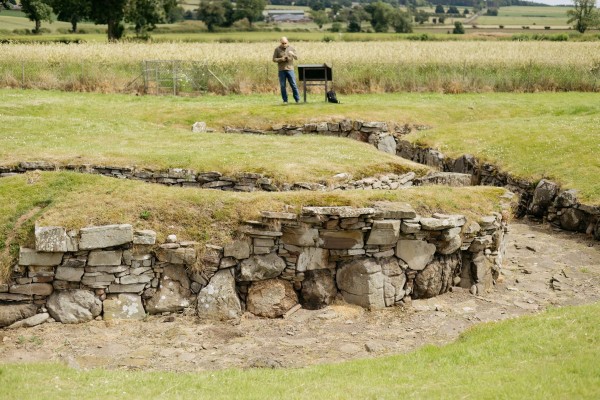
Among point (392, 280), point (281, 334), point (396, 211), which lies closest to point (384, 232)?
point (396, 211)

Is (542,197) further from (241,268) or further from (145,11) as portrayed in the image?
(145,11)

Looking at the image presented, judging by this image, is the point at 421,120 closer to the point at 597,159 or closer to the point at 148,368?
the point at 597,159

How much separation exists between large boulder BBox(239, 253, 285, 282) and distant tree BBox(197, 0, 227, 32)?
283ft

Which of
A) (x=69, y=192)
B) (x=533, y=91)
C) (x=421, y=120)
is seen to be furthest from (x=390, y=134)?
(x=69, y=192)

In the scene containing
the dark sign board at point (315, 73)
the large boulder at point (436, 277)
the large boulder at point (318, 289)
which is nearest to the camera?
the large boulder at point (318, 289)

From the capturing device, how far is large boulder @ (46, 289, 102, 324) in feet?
43.5

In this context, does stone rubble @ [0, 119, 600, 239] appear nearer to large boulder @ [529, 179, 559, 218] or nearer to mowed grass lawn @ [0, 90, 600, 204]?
large boulder @ [529, 179, 559, 218]

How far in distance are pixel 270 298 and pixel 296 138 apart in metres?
9.65

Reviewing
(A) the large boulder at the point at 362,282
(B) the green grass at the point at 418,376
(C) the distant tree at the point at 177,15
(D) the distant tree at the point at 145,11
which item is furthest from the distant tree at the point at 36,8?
(B) the green grass at the point at 418,376

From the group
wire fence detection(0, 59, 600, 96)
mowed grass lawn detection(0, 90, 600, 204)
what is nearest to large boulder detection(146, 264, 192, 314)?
mowed grass lawn detection(0, 90, 600, 204)

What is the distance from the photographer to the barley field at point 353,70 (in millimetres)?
33719

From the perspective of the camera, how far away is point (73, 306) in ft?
43.6

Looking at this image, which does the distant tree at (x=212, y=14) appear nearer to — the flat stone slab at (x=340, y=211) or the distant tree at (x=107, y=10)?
the distant tree at (x=107, y=10)

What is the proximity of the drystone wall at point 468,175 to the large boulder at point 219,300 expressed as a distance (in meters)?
7.26
